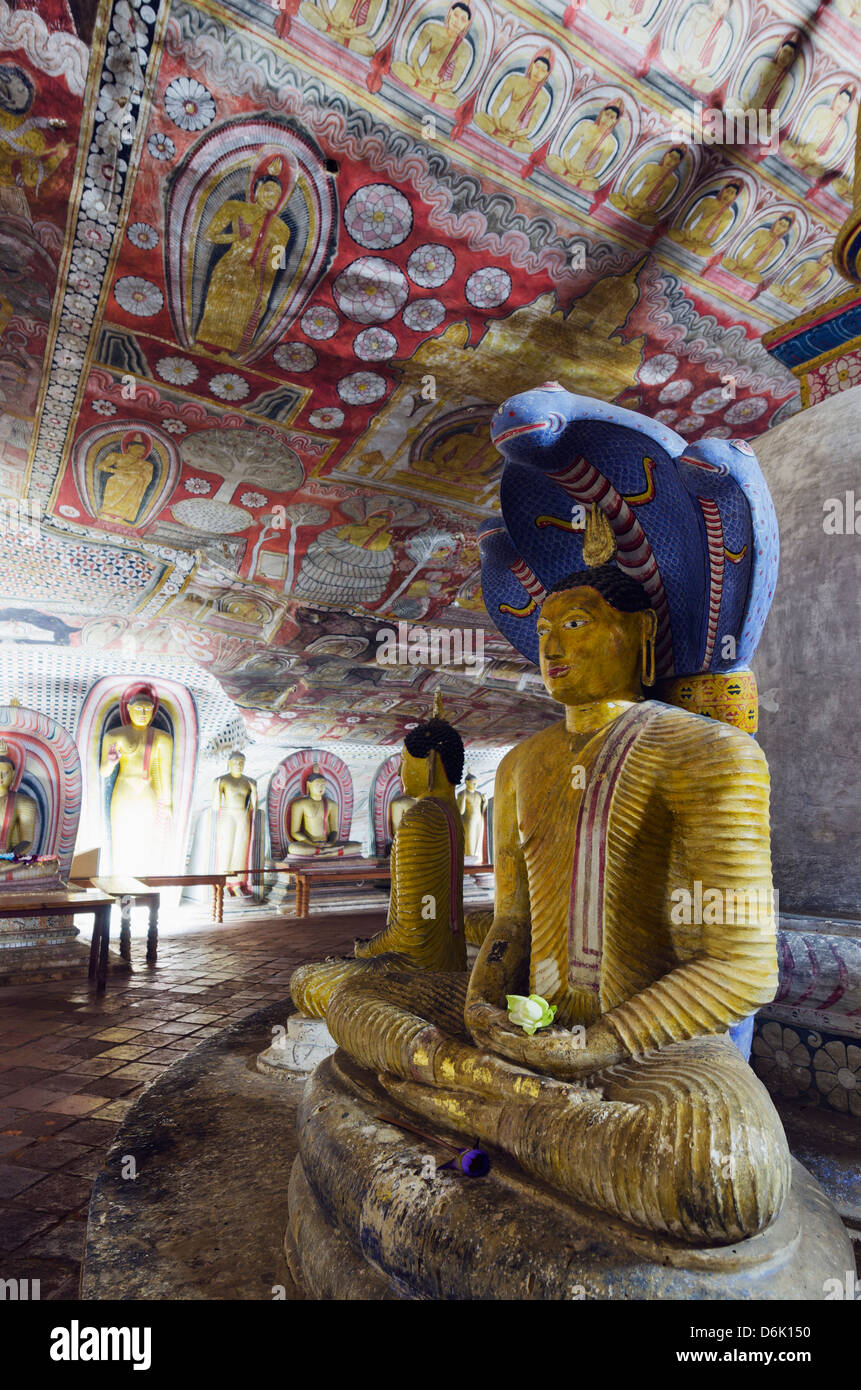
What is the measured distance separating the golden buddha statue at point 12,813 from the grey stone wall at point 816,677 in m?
9.16

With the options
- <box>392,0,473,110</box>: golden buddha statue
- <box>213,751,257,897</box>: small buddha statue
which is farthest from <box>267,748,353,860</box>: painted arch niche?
<box>392,0,473,110</box>: golden buddha statue

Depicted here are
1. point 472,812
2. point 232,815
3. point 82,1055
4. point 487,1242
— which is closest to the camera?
point 487,1242

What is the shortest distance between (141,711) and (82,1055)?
22.2ft

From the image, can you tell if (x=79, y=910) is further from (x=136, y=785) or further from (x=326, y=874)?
(x=136, y=785)

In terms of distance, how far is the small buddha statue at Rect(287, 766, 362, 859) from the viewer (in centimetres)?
1246

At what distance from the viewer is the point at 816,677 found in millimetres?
3000

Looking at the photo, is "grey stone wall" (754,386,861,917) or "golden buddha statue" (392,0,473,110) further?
"golden buddha statue" (392,0,473,110)

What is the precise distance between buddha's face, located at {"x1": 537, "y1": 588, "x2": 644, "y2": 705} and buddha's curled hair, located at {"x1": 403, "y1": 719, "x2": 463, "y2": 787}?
48.7 inches

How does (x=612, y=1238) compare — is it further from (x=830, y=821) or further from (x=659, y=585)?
(x=830, y=821)

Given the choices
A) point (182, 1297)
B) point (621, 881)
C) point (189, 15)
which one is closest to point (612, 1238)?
point (621, 881)

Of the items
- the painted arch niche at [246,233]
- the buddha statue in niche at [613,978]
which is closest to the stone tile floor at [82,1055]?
the buddha statue in niche at [613,978]

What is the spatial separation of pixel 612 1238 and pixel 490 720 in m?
12.2

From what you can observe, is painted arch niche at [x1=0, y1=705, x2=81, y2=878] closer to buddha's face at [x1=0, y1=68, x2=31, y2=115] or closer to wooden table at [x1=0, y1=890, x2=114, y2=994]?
wooden table at [x1=0, y1=890, x2=114, y2=994]

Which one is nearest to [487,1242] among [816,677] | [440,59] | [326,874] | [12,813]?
[816,677]
